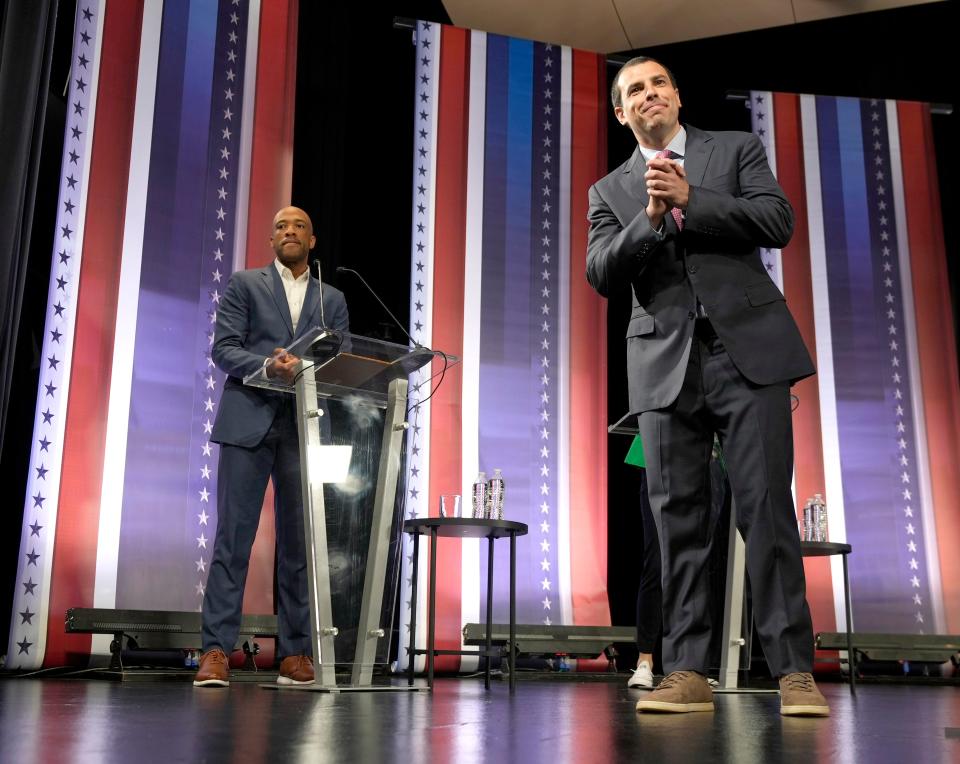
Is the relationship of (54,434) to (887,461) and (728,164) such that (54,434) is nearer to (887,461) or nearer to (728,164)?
(728,164)

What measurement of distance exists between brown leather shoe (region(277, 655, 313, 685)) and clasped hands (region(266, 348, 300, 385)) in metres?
0.78

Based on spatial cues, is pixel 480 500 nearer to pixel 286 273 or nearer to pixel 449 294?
pixel 286 273

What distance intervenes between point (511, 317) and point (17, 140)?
2295mm

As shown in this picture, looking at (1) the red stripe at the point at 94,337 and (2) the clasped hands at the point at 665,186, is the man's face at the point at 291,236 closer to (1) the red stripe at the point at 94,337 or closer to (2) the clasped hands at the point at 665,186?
(1) the red stripe at the point at 94,337

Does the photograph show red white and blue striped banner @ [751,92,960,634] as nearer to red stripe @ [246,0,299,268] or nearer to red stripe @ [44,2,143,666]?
red stripe @ [246,0,299,268]

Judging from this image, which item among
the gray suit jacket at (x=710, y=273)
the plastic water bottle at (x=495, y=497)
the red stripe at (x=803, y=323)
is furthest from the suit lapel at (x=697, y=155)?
the red stripe at (x=803, y=323)

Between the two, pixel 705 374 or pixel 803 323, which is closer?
pixel 705 374

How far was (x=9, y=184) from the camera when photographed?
346 centimetres

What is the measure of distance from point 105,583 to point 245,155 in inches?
74.8

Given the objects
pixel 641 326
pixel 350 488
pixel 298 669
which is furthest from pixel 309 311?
pixel 641 326

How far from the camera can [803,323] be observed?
5.13 meters

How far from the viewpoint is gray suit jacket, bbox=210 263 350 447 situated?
9.89ft

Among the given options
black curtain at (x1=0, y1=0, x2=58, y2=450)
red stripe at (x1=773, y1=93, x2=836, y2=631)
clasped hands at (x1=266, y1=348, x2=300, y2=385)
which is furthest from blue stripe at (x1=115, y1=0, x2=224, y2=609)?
red stripe at (x1=773, y1=93, x2=836, y2=631)

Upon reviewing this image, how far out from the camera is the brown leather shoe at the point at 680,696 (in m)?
1.84
